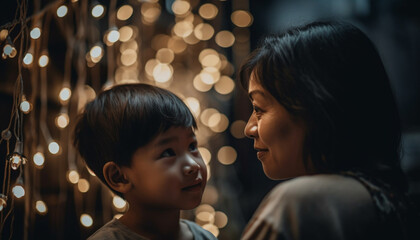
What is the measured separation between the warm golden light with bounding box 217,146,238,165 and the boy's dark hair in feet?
5.10

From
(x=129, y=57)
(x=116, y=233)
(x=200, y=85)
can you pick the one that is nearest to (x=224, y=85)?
(x=200, y=85)

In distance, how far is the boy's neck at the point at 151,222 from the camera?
3.41ft

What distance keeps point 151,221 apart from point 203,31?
1.56 metres

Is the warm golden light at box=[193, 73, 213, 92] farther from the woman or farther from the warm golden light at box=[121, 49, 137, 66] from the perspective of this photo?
the woman

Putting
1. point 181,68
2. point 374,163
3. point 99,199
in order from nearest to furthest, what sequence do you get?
1. point 374,163
2. point 99,199
3. point 181,68

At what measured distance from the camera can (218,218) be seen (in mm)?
2465

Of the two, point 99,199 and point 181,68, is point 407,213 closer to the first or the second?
point 99,199

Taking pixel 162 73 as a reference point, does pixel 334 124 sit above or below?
below

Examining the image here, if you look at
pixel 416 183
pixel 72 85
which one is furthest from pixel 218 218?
pixel 416 183

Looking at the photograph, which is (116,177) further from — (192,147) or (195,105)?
(195,105)

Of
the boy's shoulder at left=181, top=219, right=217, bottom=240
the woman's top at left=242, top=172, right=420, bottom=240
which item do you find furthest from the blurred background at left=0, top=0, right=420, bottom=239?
the woman's top at left=242, top=172, right=420, bottom=240

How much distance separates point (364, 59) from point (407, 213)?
1.08 feet

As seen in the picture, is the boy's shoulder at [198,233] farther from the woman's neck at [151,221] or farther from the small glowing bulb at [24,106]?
the small glowing bulb at [24,106]

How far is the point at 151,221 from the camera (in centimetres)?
105
